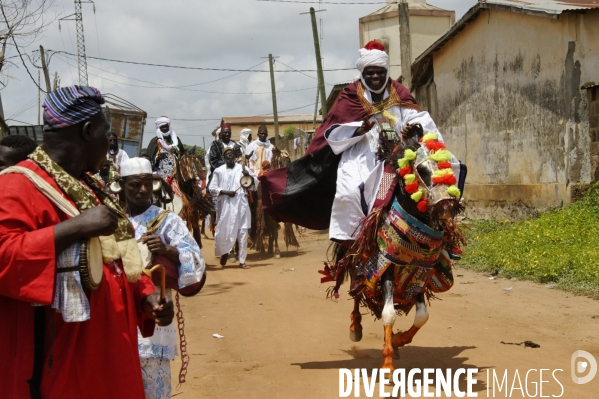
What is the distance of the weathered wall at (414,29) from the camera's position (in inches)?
1638

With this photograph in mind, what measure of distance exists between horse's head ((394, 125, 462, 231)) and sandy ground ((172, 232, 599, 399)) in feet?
4.81

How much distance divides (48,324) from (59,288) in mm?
157

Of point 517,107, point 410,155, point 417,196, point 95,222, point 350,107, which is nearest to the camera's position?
point 95,222

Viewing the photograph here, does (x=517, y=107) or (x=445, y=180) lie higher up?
(x=517, y=107)

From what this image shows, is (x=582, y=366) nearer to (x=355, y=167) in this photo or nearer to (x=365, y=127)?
(x=355, y=167)

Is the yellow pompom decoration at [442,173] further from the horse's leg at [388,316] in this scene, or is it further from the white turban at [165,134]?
the white turban at [165,134]

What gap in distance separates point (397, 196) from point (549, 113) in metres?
8.88

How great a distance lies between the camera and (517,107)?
→ 15367 millimetres

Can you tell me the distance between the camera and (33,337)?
8.83 ft

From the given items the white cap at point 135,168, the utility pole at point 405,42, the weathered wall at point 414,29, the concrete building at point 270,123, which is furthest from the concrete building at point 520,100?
the concrete building at point 270,123

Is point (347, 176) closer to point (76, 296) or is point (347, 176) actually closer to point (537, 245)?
point (76, 296)

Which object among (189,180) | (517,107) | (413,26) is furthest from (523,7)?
(413,26)

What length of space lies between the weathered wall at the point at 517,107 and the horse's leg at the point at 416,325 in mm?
7984

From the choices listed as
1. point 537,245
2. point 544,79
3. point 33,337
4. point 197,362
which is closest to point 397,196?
point 197,362
